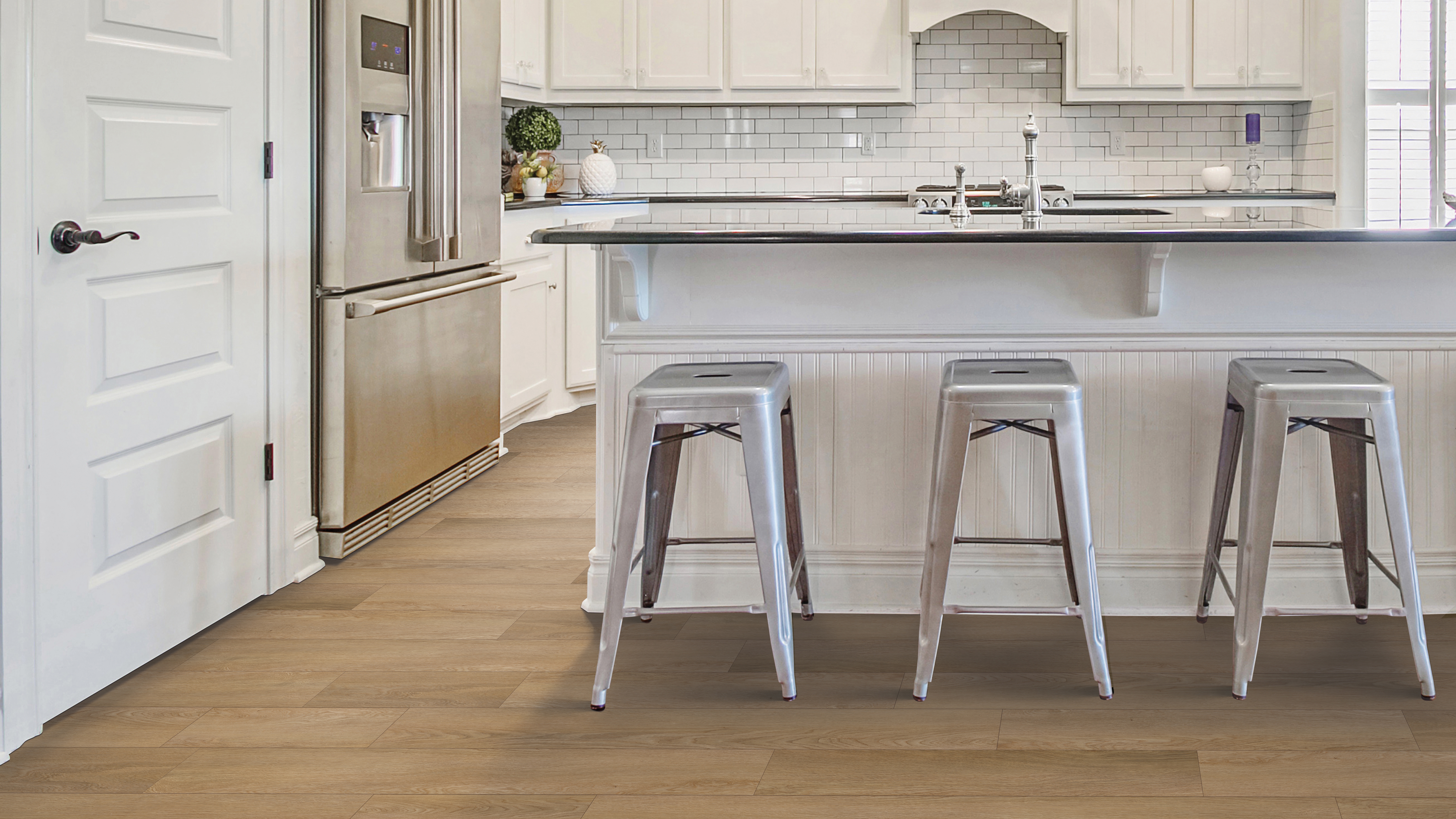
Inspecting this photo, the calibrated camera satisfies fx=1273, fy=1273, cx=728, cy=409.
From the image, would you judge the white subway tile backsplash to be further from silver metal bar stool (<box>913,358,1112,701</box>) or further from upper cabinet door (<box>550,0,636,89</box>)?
silver metal bar stool (<box>913,358,1112,701</box>)

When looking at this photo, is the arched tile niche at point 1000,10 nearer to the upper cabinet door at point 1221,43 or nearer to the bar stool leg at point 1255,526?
the upper cabinet door at point 1221,43

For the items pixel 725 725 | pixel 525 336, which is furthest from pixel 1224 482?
pixel 525 336

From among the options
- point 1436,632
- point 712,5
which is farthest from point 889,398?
point 712,5

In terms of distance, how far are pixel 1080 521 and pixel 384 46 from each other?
7.31 feet

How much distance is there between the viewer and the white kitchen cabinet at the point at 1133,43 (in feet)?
18.5

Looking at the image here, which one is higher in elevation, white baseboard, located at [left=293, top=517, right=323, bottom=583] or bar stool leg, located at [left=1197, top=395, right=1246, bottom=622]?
bar stool leg, located at [left=1197, top=395, right=1246, bottom=622]

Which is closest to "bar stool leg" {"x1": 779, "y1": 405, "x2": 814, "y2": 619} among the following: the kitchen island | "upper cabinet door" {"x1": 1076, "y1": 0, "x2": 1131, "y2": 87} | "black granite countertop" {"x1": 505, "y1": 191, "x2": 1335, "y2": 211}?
the kitchen island

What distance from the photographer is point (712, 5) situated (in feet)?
19.1

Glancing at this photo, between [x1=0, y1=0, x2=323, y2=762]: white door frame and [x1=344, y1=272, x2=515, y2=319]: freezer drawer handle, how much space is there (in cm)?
11

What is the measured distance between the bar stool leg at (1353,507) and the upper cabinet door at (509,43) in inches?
141

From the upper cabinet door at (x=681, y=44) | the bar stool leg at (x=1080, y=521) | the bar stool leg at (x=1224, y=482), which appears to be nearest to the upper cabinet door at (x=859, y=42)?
the upper cabinet door at (x=681, y=44)

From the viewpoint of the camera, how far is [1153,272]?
2.59 meters

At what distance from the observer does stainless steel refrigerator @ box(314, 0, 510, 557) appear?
319cm

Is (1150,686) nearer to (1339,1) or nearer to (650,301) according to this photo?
(650,301)
